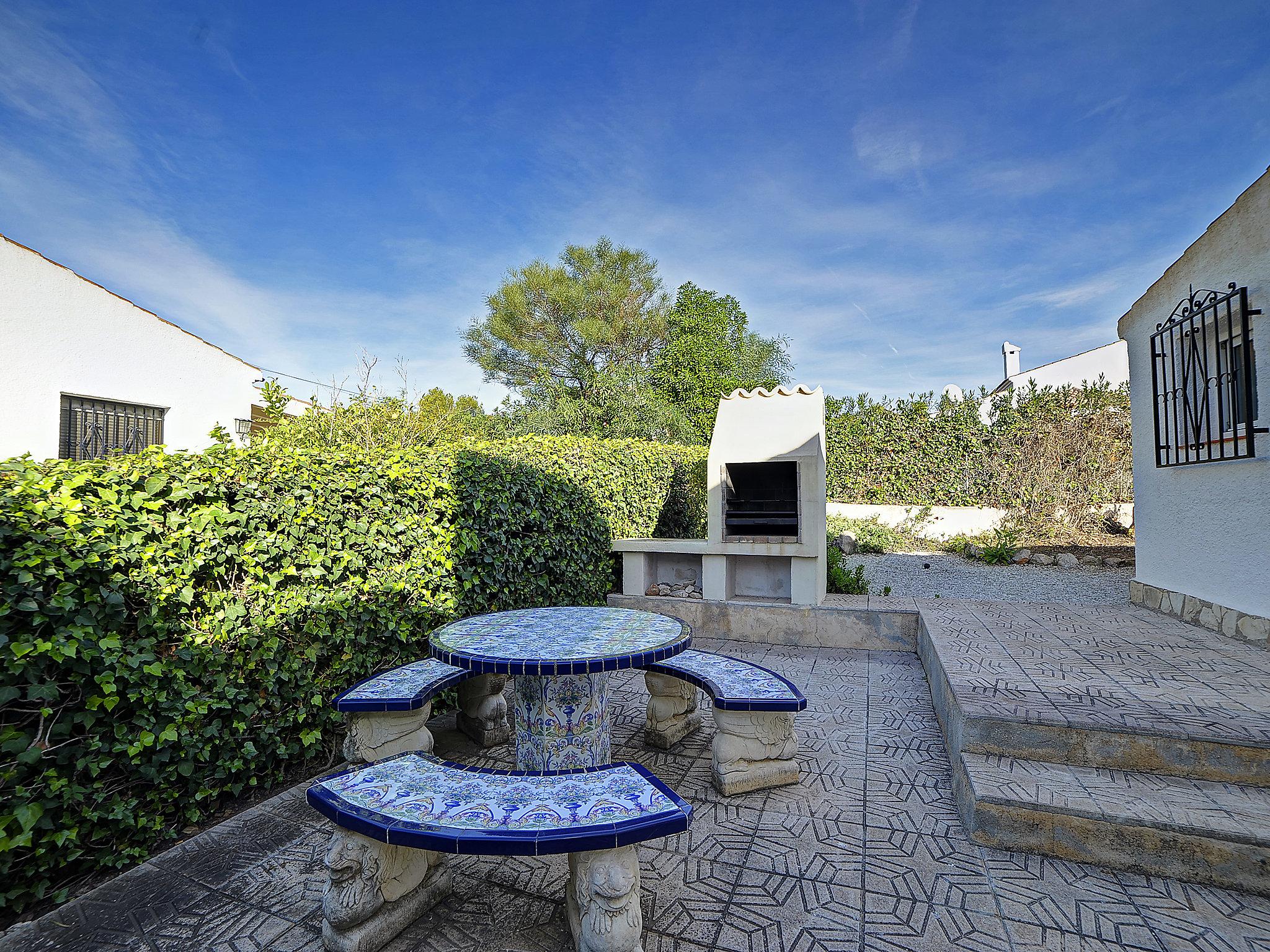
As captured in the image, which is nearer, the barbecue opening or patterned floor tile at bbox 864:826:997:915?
patterned floor tile at bbox 864:826:997:915

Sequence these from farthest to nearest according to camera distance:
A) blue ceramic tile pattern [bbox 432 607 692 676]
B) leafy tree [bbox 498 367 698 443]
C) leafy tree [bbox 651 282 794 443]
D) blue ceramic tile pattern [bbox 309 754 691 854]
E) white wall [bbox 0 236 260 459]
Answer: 1. leafy tree [bbox 651 282 794 443]
2. leafy tree [bbox 498 367 698 443]
3. white wall [bbox 0 236 260 459]
4. blue ceramic tile pattern [bbox 432 607 692 676]
5. blue ceramic tile pattern [bbox 309 754 691 854]

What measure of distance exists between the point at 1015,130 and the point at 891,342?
711 cm

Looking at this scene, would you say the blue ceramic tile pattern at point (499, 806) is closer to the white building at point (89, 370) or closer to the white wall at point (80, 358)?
the white building at point (89, 370)

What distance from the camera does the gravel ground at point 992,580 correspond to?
734 cm

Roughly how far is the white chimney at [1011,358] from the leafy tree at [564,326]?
43.0ft

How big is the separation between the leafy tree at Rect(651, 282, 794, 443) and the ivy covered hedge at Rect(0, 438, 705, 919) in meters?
12.9

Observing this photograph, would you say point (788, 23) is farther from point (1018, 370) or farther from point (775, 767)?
point (1018, 370)

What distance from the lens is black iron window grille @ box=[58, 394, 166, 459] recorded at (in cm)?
764

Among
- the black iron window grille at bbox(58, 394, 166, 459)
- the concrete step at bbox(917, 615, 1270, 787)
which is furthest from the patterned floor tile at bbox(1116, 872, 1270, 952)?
the black iron window grille at bbox(58, 394, 166, 459)

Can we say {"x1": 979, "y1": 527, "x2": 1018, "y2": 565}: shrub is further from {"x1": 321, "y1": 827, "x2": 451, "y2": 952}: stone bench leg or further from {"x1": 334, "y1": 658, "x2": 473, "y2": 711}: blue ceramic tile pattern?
{"x1": 321, "y1": 827, "x2": 451, "y2": 952}: stone bench leg

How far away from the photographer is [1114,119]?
7355mm

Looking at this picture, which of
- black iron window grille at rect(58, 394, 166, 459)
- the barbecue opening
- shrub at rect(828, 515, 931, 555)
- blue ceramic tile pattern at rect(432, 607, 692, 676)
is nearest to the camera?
blue ceramic tile pattern at rect(432, 607, 692, 676)

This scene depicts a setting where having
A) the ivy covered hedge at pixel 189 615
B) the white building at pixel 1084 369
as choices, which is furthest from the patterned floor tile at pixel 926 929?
the white building at pixel 1084 369

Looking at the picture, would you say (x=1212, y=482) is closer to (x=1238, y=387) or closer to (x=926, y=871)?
(x=1238, y=387)
